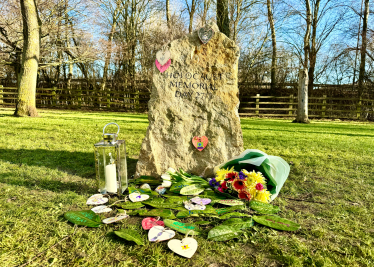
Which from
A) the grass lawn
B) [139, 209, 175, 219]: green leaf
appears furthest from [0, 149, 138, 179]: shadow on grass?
[139, 209, 175, 219]: green leaf

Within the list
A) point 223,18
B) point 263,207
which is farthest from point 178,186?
point 223,18

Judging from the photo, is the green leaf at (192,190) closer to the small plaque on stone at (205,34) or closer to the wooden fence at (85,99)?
the small plaque on stone at (205,34)

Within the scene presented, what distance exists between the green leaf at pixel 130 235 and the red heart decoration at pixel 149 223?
122 millimetres

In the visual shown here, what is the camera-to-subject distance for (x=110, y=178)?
2.41 meters

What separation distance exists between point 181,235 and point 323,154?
376cm

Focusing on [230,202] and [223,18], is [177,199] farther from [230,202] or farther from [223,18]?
[223,18]

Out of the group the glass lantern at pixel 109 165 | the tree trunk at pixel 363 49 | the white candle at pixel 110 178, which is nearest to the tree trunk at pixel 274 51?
the tree trunk at pixel 363 49

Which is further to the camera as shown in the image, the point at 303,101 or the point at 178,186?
the point at 303,101

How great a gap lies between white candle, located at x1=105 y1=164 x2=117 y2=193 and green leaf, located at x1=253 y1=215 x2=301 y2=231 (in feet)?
4.45

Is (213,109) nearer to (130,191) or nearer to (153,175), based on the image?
(153,175)

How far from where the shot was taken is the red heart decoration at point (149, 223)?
6.07ft

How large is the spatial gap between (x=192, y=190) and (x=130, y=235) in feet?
3.42

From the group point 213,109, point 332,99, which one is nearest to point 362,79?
point 332,99

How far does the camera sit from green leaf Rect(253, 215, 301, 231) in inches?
73.7
